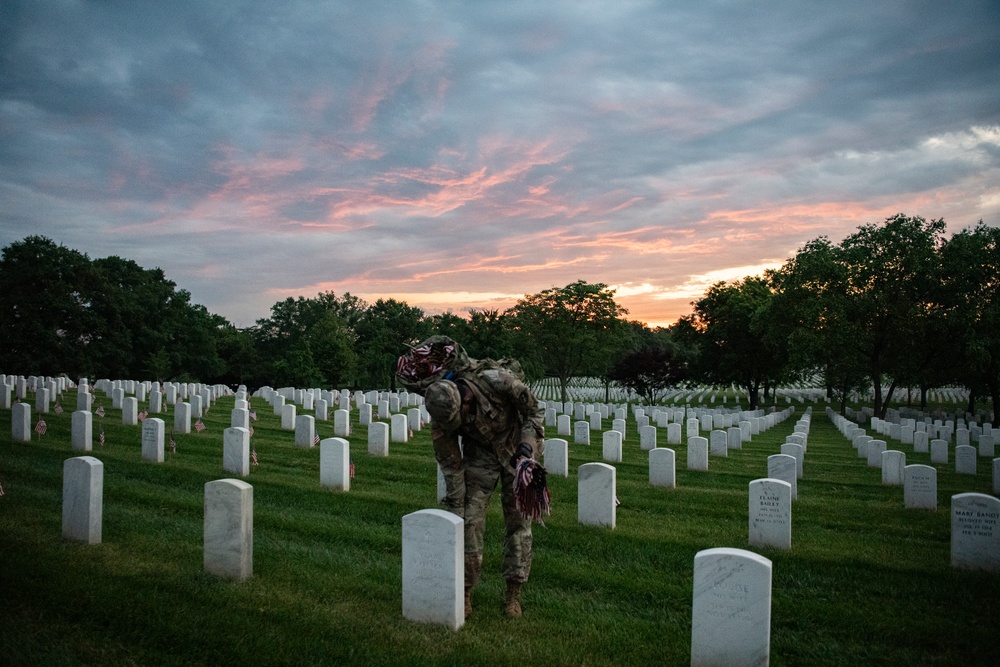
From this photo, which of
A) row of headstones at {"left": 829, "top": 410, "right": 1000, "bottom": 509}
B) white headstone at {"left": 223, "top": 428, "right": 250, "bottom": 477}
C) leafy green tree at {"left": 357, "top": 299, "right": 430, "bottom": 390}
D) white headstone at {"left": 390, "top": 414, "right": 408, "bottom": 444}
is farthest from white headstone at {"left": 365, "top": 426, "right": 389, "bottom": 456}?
leafy green tree at {"left": 357, "top": 299, "right": 430, "bottom": 390}

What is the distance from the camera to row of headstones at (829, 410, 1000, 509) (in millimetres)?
10516

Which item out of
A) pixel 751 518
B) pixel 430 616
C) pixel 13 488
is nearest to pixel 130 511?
pixel 13 488

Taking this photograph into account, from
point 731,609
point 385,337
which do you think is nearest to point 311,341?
point 385,337

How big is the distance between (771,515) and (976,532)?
2187mm

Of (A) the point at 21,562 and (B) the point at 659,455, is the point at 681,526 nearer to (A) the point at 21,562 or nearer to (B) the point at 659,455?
(B) the point at 659,455

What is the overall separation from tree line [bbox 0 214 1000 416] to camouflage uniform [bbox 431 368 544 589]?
84.8 ft

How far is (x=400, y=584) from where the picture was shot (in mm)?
6395

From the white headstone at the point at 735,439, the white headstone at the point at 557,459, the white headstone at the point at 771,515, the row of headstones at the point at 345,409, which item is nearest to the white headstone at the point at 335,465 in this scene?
the row of headstones at the point at 345,409

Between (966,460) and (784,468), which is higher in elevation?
(784,468)

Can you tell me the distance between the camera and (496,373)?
223 inches

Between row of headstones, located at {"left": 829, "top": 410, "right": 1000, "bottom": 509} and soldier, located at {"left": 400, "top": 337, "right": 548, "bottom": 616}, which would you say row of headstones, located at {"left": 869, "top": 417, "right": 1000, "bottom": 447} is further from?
soldier, located at {"left": 400, "top": 337, "right": 548, "bottom": 616}

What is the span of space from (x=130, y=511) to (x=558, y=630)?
6.55 meters

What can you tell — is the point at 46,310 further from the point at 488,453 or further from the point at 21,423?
the point at 488,453

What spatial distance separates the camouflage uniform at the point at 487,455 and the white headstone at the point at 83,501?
4.39m
